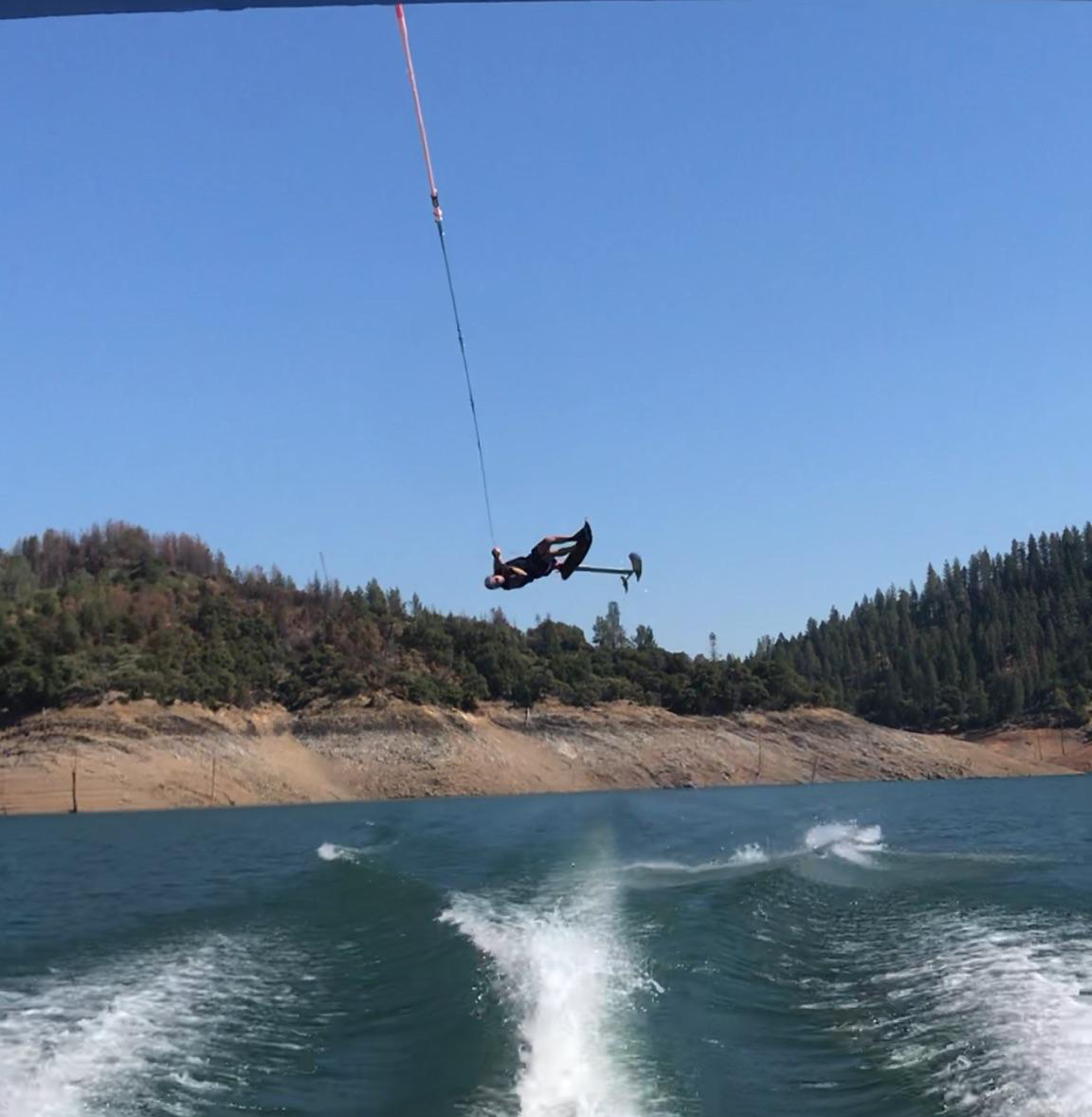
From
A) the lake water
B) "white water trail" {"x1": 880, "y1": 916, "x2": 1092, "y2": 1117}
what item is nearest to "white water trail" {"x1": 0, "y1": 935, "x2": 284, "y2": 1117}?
the lake water

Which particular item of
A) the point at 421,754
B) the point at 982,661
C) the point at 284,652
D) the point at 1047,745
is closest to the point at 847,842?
the point at 421,754

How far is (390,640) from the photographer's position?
123 metres

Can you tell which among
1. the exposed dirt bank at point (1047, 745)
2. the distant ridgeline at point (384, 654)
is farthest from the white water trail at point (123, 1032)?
the exposed dirt bank at point (1047, 745)

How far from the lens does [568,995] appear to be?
54.7 ft

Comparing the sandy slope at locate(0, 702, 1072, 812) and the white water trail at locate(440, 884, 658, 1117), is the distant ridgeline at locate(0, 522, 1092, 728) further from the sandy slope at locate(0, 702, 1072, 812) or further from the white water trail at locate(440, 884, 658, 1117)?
the white water trail at locate(440, 884, 658, 1117)

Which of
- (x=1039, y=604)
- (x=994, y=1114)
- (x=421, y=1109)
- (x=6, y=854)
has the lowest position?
(x=994, y=1114)

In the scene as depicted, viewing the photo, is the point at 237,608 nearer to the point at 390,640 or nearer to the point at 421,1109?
the point at 390,640

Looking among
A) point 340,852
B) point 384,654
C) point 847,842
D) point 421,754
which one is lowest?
point 847,842

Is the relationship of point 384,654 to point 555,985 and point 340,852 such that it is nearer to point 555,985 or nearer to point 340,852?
point 340,852

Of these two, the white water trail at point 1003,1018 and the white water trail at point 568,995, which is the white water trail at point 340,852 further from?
the white water trail at point 1003,1018

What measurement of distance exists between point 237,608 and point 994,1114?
115949 millimetres

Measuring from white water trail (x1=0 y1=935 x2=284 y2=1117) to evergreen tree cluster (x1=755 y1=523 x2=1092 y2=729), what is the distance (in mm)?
115645

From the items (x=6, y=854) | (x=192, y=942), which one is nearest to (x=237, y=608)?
(x=6, y=854)

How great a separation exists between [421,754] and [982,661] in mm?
95553
